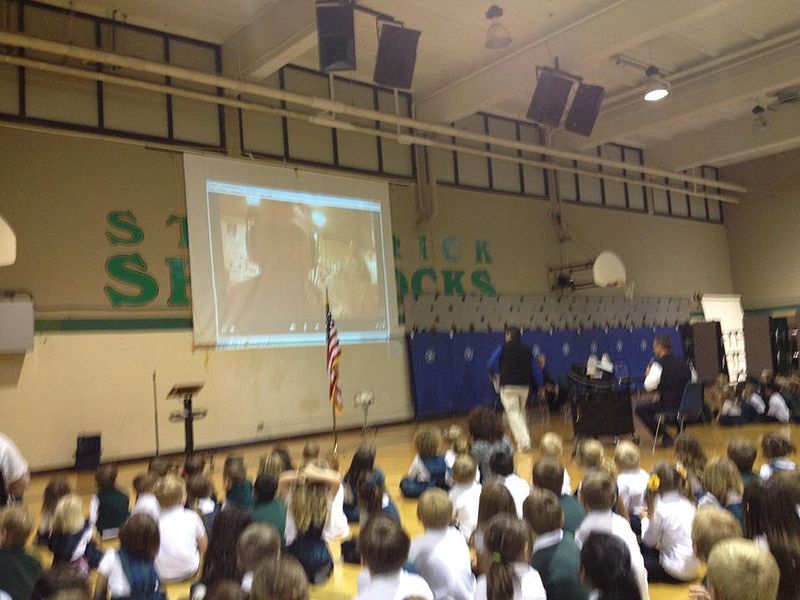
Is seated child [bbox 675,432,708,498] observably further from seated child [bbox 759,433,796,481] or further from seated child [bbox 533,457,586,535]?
seated child [bbox 533,457,586,535]

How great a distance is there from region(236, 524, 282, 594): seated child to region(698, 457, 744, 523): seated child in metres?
2.00

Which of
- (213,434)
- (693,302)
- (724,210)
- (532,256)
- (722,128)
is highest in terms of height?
(722,128)

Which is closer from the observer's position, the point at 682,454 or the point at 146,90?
the point at 682,454

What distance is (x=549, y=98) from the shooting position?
339 inches

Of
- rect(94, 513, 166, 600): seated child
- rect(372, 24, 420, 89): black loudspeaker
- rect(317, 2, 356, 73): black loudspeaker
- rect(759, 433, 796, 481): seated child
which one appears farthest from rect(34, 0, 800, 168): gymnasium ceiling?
rect(94, 513, 166, 600): seated child

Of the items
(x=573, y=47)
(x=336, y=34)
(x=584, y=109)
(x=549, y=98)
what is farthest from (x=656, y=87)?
(x=336, y=34)

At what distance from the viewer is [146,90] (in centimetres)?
838

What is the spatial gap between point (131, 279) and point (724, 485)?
22.8ft

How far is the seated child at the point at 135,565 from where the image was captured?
2.54 meters

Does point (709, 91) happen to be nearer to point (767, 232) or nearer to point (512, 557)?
point (767, 232)

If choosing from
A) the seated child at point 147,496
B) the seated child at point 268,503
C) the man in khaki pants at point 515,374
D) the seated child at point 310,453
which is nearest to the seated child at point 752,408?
the man in khaki pants at point 515,374

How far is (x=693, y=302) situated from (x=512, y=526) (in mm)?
14918

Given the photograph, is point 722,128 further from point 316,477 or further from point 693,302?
point 316,477

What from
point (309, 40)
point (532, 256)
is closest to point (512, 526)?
point (309, 40)
